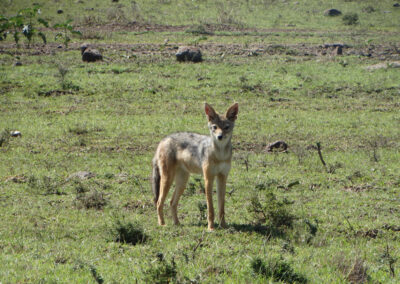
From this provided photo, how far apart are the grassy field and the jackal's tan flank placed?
0.49 metres

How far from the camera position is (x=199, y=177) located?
1156cm

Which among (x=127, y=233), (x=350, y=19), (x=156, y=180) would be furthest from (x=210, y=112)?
(x=350, y=19)

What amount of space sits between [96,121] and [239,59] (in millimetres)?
10939

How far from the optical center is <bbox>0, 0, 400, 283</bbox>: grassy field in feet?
21.1

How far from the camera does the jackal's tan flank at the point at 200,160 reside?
7.80 m

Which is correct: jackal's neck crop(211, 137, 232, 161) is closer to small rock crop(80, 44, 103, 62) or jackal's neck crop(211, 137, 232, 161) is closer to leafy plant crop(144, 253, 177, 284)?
leafy plant crop(144, 253, 177, 284)

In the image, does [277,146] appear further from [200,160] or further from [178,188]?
[200,160]

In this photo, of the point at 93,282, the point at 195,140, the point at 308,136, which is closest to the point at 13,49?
the point at 308,136

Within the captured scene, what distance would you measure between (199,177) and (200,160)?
140 inches

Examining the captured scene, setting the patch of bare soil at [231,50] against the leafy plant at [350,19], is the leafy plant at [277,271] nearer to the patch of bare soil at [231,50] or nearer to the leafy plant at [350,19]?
the patch of bare soil at [231,50]

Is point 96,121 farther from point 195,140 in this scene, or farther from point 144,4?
point 144,4

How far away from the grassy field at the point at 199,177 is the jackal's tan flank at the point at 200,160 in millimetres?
486

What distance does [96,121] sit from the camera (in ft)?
51.6

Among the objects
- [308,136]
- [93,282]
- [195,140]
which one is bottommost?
[308,136]
